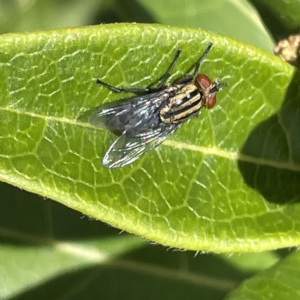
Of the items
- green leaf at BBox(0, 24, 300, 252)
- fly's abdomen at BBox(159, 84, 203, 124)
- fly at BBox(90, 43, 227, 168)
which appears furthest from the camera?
fly's abdomen at BBox(159, 84, 203, 124)

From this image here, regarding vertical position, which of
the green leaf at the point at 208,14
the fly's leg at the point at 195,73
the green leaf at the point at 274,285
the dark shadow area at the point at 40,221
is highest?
the green leaf at the point at 208,14

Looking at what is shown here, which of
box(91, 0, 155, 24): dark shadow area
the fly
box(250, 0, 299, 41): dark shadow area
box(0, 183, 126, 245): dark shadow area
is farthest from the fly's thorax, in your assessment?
box(0, 183, 126, 245): dark shadow area

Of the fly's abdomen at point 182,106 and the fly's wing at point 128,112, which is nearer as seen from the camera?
the fly's wing at point 128,112

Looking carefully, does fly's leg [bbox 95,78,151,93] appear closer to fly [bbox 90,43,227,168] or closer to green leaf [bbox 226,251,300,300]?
fly [bbox 90,43,227,168]

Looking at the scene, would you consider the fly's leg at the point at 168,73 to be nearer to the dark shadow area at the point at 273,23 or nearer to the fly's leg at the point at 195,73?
the fly's leg at the point at 195,73

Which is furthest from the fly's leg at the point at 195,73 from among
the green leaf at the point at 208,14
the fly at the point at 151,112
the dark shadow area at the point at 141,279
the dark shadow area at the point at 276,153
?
the dark shadow area at the point at 141,279
